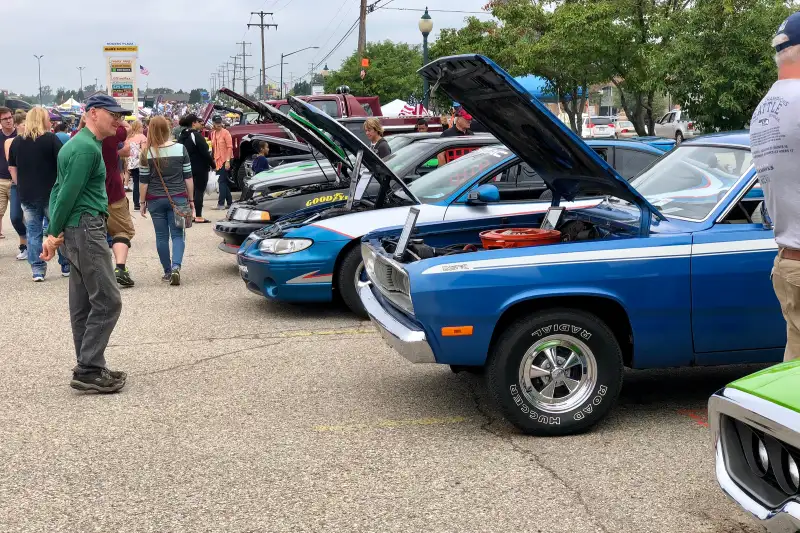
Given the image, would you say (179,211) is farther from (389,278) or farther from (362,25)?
(362,25)

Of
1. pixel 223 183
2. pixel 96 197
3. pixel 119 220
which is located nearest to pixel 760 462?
pixel 96 197

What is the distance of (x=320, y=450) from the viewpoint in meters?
4.97

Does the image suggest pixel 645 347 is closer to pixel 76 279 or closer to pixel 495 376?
pixel 495 376

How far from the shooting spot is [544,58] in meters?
22.2

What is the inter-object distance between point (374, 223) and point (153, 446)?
3.48 meters

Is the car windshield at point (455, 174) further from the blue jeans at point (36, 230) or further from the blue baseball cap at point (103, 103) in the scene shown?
the blue jeans at point (36, 230)

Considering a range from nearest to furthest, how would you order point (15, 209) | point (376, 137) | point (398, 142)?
1. point (15, 209)
2. point (376, 137)
3. point (398, 142)

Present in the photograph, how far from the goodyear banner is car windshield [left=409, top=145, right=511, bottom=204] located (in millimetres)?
27856

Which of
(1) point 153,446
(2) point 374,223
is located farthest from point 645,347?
(2) point 374,223

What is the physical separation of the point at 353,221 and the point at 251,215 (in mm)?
2617

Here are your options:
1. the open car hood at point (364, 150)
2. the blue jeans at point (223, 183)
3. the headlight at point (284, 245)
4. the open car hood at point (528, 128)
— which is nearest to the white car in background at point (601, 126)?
the blue jeans at point (223, 183)

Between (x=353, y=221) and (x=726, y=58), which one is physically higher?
(x=726, y=58)

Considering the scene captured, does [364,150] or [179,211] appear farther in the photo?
[179,211]

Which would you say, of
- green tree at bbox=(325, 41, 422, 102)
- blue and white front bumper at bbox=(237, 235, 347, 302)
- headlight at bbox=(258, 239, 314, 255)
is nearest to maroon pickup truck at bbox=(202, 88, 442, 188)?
headlight at bbox=(258, 239, 314, 255)
